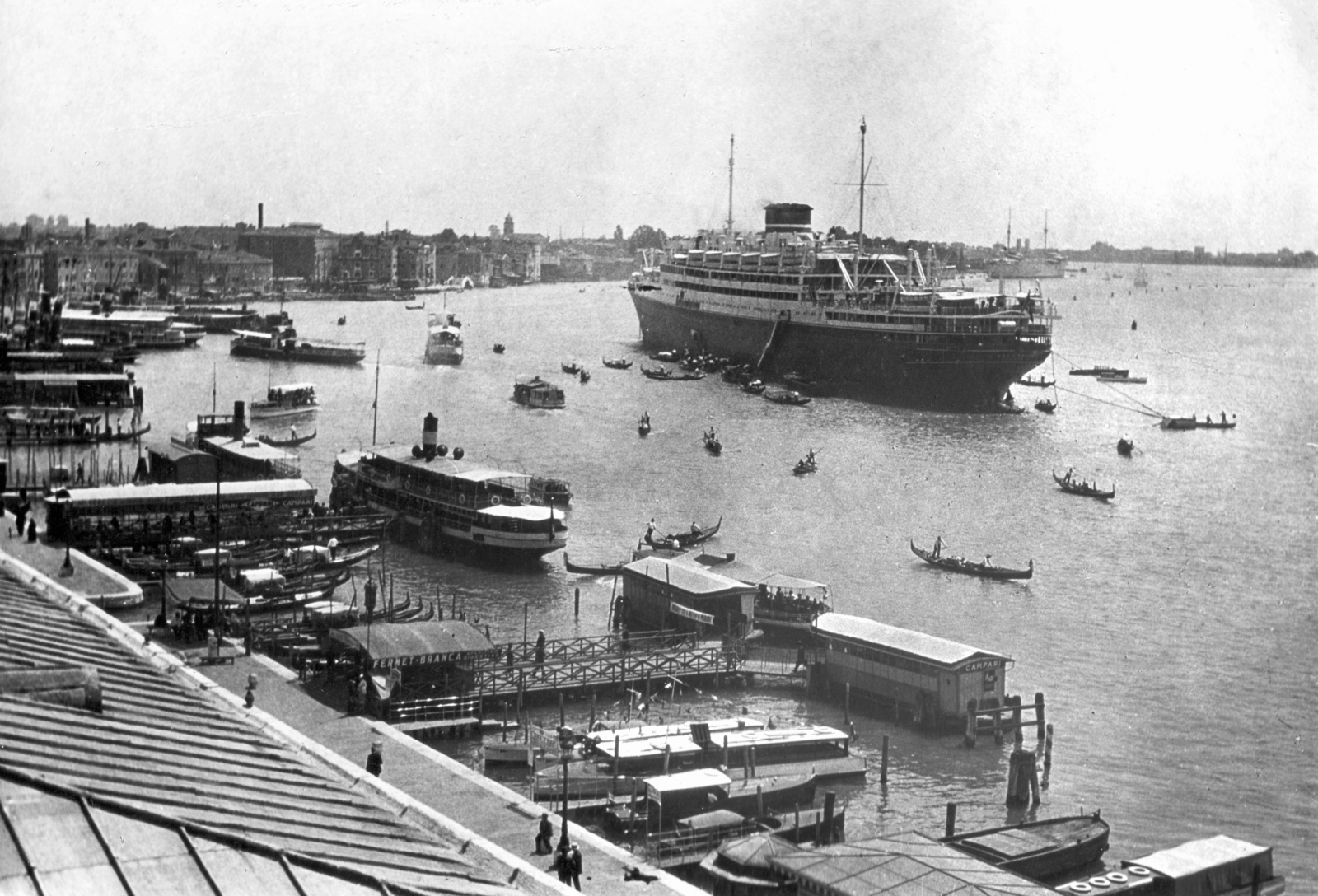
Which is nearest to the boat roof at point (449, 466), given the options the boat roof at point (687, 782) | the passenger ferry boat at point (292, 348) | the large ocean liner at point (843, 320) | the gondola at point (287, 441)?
the gondola at point (287, 441)

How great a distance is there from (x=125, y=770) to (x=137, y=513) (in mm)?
22203

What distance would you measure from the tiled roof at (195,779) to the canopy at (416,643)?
399 inches

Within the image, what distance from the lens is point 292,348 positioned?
64.1 m

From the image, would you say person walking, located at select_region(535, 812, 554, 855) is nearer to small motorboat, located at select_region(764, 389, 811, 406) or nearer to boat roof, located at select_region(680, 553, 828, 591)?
boat roof, located at select_region(680, 553, 828, 591)

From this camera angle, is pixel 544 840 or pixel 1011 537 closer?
pixel 544 840

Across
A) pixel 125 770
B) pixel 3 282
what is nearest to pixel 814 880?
pixel 125 770

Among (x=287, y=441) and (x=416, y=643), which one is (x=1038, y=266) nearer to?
(x=287, y=441)

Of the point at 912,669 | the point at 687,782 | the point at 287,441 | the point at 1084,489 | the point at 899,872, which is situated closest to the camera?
the point at 899,872

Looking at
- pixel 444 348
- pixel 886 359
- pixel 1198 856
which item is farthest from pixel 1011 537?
pixel 444 348

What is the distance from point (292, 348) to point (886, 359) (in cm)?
2736

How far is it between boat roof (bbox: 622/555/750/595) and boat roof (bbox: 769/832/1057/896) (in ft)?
27.9

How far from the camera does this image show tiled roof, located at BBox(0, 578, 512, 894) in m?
3.88

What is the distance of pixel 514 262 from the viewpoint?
Answer: 504 ft

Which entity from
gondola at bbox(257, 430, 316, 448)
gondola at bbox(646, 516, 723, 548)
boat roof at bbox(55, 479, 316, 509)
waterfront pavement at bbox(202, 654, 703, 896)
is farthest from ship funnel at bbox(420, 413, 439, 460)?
waterfront pavement at bbox(202, 654, 703, 896)
